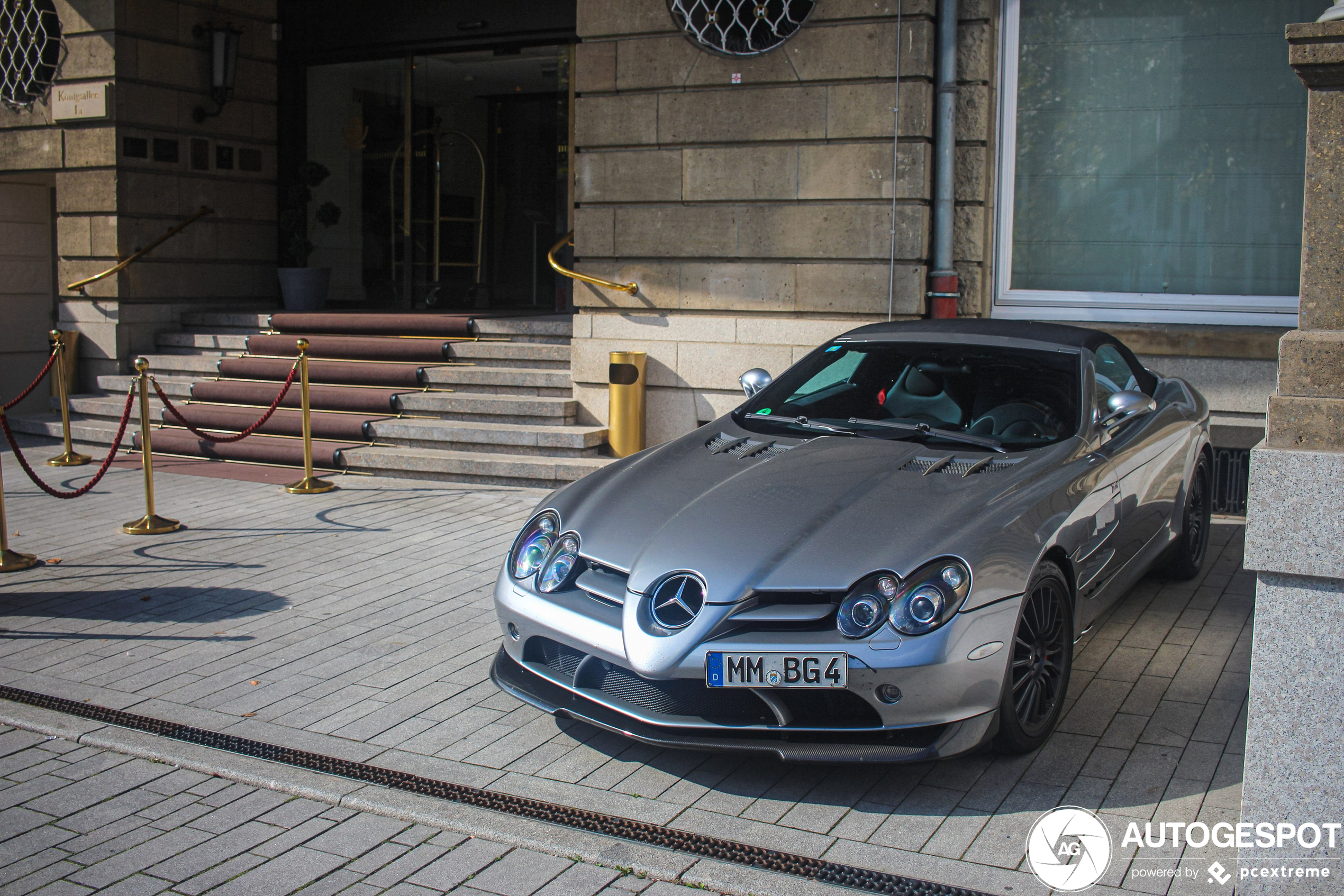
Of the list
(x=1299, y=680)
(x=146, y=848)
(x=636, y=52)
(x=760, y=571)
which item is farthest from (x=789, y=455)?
(x=636, y=52)

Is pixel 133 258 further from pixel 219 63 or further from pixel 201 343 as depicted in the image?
pixel 219 63

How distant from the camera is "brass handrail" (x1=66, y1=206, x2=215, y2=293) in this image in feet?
38.9

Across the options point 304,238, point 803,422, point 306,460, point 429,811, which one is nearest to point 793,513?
point 803,422

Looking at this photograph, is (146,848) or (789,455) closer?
(146,848)

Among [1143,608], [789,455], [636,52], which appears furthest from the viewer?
[636,52]

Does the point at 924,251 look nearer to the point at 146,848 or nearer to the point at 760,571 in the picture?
the point at 760,571

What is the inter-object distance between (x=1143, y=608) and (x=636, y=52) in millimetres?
5925

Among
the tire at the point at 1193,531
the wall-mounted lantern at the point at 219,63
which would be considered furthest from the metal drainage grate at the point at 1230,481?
the wall-mounted lantern at the point at 219,63

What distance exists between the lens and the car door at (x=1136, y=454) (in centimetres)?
493

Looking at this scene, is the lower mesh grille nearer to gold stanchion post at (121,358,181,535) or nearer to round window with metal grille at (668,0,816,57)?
gold stanchion post at (121,358,181,535)

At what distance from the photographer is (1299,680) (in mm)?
2965

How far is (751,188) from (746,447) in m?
4.61

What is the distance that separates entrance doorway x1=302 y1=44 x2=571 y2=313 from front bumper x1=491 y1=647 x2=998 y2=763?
10.4m

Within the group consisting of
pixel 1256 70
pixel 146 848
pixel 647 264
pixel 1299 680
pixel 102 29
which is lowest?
pixel 146 848
